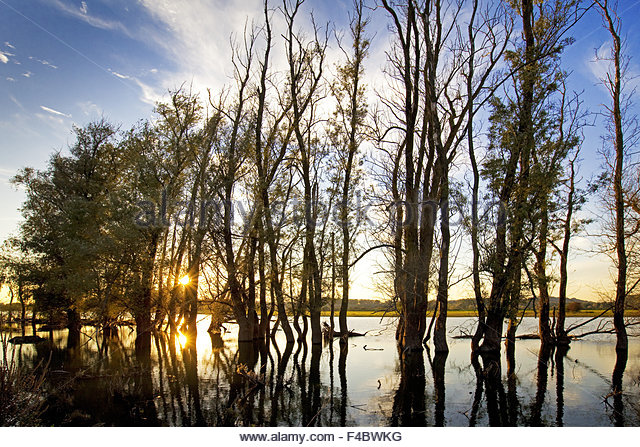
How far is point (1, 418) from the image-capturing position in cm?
636

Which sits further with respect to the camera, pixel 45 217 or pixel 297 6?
pixel 45 217

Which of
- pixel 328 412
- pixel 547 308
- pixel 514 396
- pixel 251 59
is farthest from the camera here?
pixel 251 59

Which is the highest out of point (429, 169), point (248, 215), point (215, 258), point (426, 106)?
point (426, 106)

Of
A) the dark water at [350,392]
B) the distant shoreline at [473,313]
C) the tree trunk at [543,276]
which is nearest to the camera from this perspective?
the dark water at [350,392]

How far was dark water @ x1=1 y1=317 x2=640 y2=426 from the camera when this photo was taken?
883 cm

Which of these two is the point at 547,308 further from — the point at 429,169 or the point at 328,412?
the point at 328,412

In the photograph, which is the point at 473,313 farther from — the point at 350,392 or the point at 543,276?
the point at 350,392

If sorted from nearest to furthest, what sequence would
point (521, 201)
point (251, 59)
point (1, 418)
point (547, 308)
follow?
point (1, 418) < point (521, 201) < point (547, 308) < point (251, 59)

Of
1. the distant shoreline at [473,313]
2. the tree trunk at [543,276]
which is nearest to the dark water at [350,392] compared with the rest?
the tree trunk at [543,276]

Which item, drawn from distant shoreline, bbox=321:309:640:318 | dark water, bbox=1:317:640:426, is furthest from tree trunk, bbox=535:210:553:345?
distant shoreline, bbox=321:309:640:318

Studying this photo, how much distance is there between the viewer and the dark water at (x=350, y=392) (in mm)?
8828

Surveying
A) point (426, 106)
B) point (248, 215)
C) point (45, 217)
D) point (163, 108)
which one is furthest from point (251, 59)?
point (45, 217)

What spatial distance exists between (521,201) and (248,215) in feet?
43.7

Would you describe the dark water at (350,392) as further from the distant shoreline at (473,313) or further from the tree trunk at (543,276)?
the distant shoreline at (473,313)
